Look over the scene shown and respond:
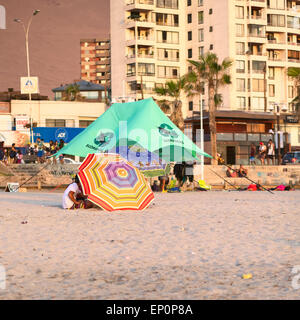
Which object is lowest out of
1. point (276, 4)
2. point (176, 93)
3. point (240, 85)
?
point (176, 93)

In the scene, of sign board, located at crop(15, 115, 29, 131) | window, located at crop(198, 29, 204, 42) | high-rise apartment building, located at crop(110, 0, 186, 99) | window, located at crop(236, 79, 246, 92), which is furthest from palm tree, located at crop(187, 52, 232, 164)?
window, located at crop(198, 29, 204, 42)

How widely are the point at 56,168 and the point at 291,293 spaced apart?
28.7 m

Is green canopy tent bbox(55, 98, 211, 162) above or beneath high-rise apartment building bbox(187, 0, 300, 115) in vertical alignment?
beneath

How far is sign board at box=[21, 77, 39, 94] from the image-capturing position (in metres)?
59.5

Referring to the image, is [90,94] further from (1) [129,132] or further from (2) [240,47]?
(1) [129,132]

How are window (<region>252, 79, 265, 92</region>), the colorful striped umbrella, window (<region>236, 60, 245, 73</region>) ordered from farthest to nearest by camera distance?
window (<region>252, 79, 265, 92</region>)
window (<region>236, 60, 245, 73</region>)
the colorful striped umbrella

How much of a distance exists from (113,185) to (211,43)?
71.4 metres

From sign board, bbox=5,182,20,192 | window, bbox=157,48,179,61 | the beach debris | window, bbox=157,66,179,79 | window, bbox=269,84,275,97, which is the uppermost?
window, bbox=157,48,179,61

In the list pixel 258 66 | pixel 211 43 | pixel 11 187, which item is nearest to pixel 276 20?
pixel 258 66

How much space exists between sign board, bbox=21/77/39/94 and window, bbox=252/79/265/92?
3281cm

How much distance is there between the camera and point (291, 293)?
6922mm

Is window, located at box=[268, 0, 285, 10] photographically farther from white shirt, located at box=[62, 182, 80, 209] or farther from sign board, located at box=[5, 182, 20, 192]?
white shirt, located at box=[62, 182, 80, 209]

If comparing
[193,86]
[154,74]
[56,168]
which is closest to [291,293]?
[56,168]

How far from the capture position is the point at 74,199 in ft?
55.1
